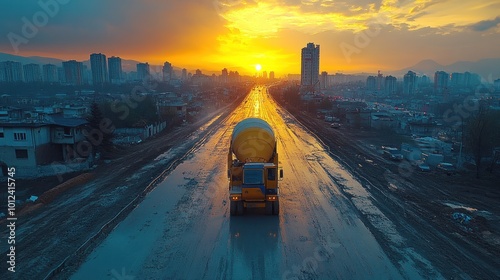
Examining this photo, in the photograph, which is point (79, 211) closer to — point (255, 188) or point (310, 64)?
point (255, 188)

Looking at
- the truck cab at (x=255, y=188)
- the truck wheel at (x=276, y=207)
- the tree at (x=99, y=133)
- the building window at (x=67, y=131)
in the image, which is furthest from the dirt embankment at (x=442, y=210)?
the building window at (x=67, y=131)

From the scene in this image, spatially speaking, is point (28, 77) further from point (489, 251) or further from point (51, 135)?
point (489, 251)

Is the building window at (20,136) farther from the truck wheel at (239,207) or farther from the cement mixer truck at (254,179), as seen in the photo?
the truck wheel at (239,207)

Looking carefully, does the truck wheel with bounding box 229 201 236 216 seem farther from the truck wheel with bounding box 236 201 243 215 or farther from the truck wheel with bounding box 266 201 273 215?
the truck wheel with bounding box 266 201 273 215

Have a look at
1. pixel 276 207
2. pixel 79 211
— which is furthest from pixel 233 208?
pixel 79 211

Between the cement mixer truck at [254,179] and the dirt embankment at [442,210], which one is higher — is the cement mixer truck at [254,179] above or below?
above

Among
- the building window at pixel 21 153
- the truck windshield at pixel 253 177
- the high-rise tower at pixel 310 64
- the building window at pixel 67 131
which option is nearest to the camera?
the truck windshield at pixel 253 177

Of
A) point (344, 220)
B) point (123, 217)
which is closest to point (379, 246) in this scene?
point (344, 220)
